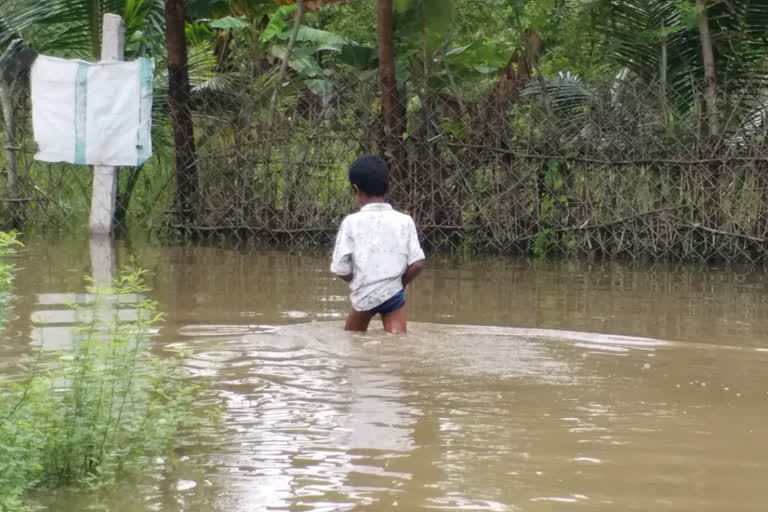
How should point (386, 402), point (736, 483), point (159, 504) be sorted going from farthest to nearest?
point (386, 402) → point (736, 483) → point (159, 504)

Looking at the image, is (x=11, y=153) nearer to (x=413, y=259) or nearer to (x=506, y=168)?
(x=506, y=168)

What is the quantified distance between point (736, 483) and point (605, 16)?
904 cm

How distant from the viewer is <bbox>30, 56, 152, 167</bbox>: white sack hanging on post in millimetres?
12281

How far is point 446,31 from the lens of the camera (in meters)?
12.1

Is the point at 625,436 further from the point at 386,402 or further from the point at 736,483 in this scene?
the point at 386,402

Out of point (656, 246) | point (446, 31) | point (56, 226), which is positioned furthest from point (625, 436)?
point (56, 226)

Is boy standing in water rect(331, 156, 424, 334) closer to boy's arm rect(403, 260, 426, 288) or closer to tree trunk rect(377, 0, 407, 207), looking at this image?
boy's arm rect(403, 260, 426, 288)

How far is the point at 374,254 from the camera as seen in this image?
21.2ft

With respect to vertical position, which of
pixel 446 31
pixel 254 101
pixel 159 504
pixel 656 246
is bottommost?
pixel 159 504

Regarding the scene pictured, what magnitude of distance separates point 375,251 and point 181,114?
687 centimetres

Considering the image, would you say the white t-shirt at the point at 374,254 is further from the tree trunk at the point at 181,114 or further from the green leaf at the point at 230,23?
the green leaf at the point at 230,23

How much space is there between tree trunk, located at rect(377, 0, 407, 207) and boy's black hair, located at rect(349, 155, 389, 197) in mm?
5085

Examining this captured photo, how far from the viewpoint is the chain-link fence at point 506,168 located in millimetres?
10867

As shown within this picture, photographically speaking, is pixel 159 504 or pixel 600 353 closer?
pixel 159 504
